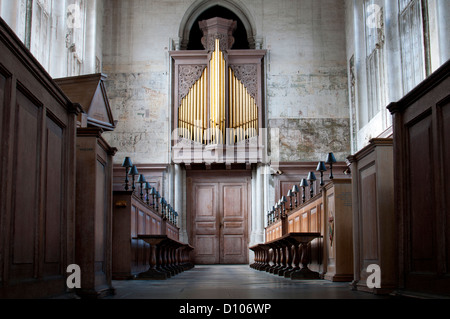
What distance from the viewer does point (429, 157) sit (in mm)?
3176

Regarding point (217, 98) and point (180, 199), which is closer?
point (217, 98)

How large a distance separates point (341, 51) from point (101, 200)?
12.2m

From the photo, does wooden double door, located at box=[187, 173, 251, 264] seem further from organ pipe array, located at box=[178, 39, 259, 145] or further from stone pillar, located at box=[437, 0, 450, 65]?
stone pillar, located at box=[437, 0, 450, 65]

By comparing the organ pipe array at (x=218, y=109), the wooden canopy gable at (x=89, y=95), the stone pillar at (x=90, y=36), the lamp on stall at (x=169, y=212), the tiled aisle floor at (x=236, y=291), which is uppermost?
the stone pillar at (x=90, y=36)

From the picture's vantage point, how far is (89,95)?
219 inches

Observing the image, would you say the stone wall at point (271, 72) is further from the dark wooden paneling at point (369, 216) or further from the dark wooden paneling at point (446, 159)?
the dark wooden paneling at point (446, 159)

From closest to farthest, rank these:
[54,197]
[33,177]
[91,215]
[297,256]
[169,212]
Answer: [33,177], [54,197], [91,215], [297,256], [169,212]

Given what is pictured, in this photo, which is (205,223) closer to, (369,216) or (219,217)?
(219,217)

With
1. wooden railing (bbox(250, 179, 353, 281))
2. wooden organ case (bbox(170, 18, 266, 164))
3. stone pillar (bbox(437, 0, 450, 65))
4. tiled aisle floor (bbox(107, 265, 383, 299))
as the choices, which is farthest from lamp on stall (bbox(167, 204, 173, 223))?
tiled aisle floor (bbox(107, 265, 383, 299))

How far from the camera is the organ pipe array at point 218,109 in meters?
14.3

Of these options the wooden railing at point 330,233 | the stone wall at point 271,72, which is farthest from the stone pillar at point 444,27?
the stone wall at point 271,72

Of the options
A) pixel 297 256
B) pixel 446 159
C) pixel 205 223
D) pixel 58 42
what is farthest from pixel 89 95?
pixel 205 223

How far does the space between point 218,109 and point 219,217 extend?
2942 millimetres
